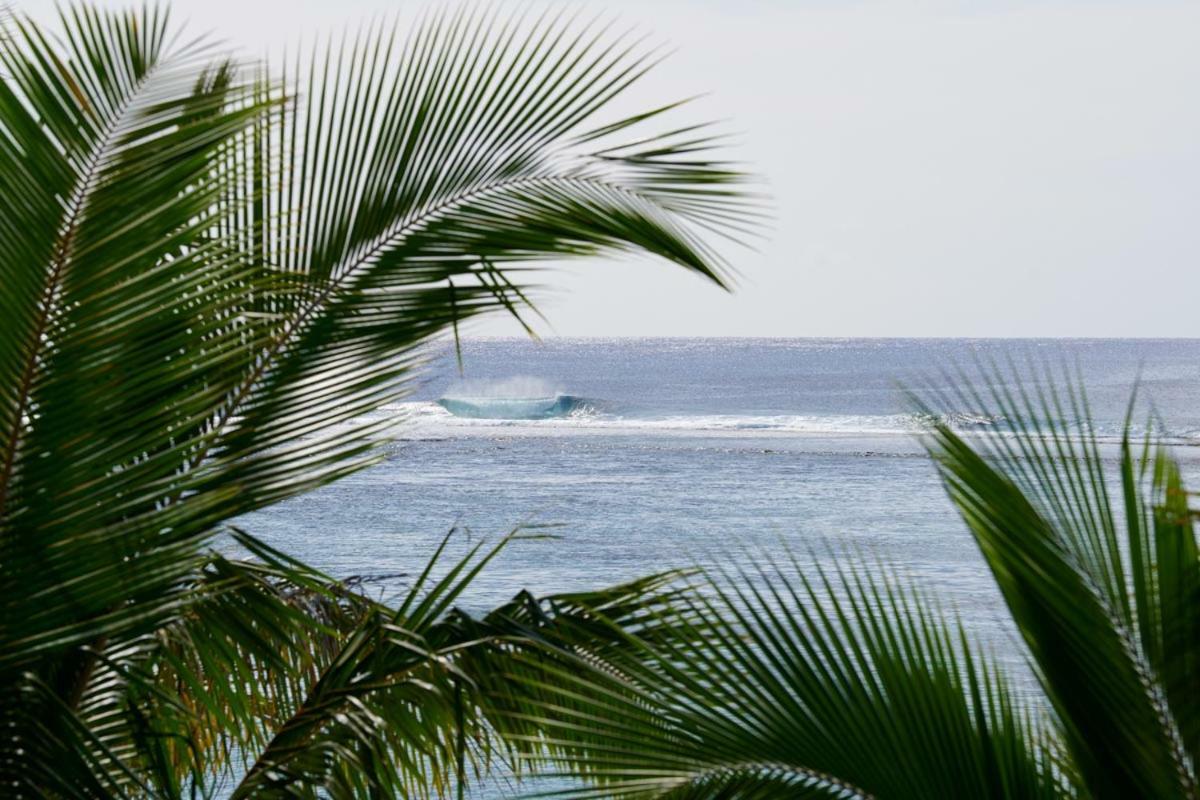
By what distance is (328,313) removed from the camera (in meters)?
2.59

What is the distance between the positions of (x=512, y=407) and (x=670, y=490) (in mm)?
21895

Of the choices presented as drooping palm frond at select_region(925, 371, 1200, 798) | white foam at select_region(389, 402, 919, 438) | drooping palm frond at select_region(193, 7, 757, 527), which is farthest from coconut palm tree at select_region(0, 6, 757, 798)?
white foam at select_region(389, 402, 919, 438)

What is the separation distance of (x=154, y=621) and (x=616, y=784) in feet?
2.41

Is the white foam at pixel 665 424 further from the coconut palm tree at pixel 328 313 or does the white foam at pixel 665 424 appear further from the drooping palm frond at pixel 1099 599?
the drooping palm frond at pixel 1099 599

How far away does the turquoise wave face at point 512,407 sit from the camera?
45.2 meters

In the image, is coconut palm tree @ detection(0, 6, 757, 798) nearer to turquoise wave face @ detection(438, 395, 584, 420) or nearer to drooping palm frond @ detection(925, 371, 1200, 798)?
drooping palm frond @ detection(925, 371, 1200, 798)

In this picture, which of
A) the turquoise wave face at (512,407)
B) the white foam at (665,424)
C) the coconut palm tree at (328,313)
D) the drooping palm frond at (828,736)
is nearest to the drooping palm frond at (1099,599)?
the drooping palm frond at (828,736)

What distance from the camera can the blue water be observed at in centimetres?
1491

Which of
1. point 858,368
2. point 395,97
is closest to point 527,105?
point 395,97

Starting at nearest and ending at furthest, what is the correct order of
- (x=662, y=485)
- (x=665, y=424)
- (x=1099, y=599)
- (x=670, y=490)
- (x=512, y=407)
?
1. (x=1099, y=599)
2. (x=670, y=490)
3. (x=662, y=485)
4. (x=665, y=424)
5. (x=512, y=407)

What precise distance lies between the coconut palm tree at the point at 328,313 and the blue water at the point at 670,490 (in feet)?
0.74

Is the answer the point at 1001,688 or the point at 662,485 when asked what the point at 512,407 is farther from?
the point at 1001,688

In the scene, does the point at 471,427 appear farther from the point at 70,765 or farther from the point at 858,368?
the point at 70,765

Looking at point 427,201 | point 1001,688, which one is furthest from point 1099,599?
point 427,201
